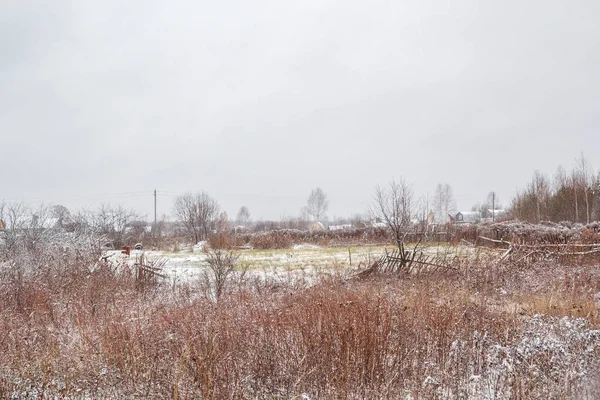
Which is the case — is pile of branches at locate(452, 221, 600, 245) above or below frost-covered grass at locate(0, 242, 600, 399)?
above

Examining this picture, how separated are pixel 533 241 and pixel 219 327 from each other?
583 inches

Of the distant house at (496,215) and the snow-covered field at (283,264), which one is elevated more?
the distant house at (496,215)

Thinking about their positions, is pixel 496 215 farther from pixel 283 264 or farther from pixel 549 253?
pixel 283 264

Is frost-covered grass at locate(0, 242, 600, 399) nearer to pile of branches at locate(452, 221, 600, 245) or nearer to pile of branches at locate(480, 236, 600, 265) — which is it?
pile of branches at locate(480, 236, 600, 265)

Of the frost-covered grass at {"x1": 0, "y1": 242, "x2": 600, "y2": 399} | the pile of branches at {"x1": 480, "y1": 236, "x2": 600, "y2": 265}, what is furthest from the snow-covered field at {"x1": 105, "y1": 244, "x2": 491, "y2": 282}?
the frost-covered grass at {"x1": 0, "y1": 242, "x2": 600, "y2": 399}

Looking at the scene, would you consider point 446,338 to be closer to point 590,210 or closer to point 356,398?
point 356,398

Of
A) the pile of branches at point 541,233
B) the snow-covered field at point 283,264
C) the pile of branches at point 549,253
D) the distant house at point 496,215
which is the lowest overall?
the snow-covered field at point 283,264

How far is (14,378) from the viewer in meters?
4.38

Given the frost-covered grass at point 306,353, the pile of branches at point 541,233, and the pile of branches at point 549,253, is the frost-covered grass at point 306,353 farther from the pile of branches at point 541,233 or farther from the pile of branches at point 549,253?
A: the pile of branches at point 541,233

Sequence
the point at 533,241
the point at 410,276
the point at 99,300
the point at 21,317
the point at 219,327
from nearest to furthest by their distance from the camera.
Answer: the point at 219,327 < the point at 21,317 < the point at 99,300 < the point at 410,276 < the point at 533,241

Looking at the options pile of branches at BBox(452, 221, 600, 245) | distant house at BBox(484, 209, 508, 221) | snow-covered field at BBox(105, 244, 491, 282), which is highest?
distant house at BBox(484, 209, 508, 221)

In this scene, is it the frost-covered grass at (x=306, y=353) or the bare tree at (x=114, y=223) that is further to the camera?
the bare tree at (x=114, y=223)

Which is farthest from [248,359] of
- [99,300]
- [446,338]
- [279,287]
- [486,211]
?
[486,211]

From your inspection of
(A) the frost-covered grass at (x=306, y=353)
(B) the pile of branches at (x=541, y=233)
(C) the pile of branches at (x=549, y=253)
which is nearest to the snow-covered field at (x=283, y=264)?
(C) the pile of branches at (x=549, y=253)
